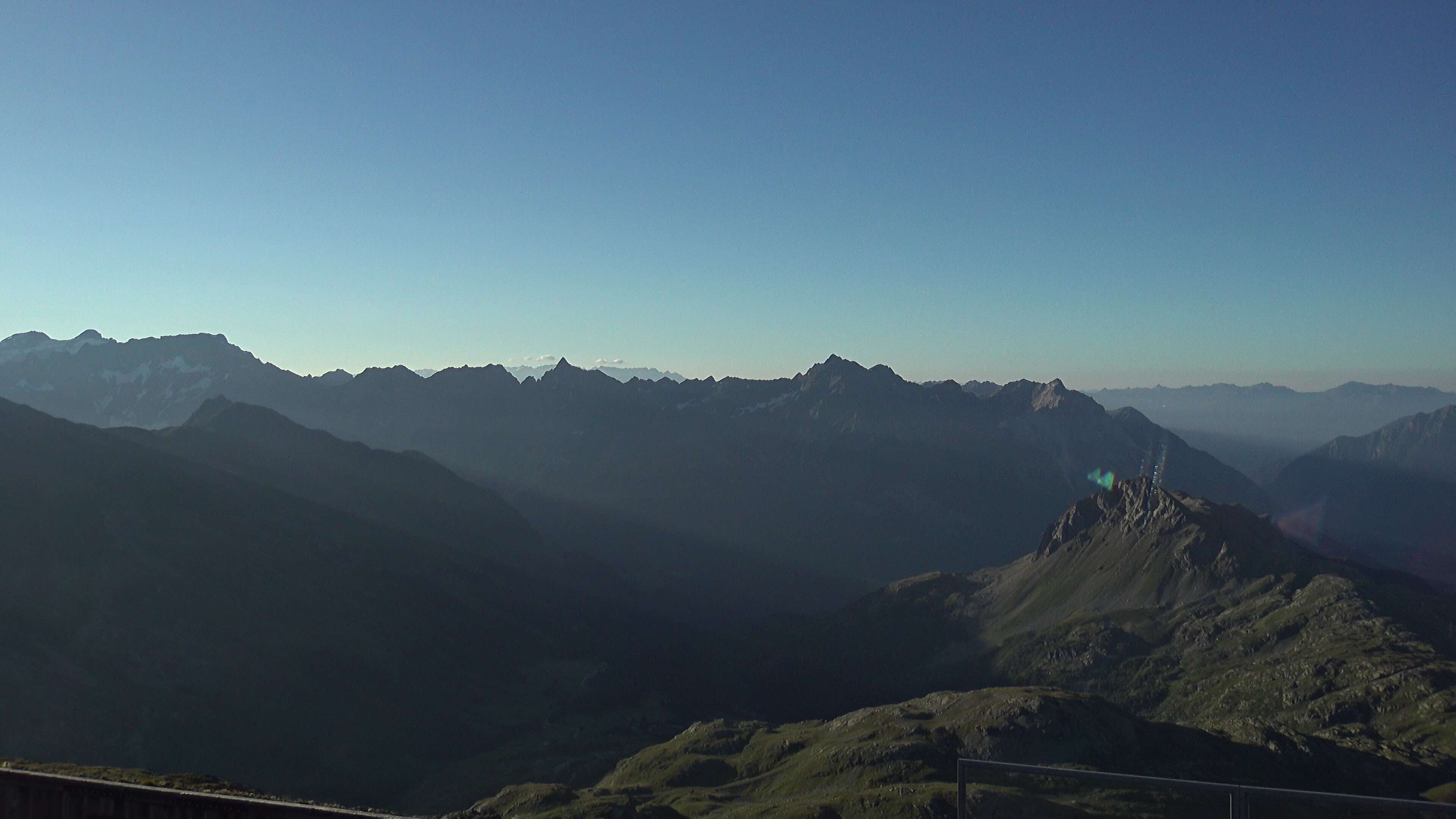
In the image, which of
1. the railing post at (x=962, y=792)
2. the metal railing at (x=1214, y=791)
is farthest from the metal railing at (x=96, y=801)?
the metal railing at (x=1214, y=791)

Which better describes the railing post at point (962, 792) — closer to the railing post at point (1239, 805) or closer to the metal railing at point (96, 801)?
the railing post at point (1239, 805)

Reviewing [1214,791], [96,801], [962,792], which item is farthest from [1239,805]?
[96,801]

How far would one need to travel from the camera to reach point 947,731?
149 metres

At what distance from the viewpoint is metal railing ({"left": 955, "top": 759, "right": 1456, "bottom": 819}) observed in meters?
16.5

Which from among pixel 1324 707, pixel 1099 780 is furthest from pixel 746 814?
pixel 1324 707

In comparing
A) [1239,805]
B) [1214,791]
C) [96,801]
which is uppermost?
[1214,791]

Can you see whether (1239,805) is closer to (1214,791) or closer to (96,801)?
(1214,791)

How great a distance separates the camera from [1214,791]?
1792 centimetres

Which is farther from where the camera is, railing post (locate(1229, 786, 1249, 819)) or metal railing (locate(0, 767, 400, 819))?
metal railing (locate(0, 767, 400, 819))

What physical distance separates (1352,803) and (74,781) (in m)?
35.2

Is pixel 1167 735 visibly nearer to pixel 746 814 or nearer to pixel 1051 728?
pixel 1051 728

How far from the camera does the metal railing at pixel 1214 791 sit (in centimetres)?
1652

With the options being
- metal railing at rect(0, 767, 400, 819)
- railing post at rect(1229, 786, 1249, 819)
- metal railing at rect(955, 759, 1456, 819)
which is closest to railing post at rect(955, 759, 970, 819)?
metal railing at rect(955, 759, 1456, 819)

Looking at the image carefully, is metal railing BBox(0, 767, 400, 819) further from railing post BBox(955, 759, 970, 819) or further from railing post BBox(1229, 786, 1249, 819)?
railing post BBox(1229, 786, 1249, 819)
